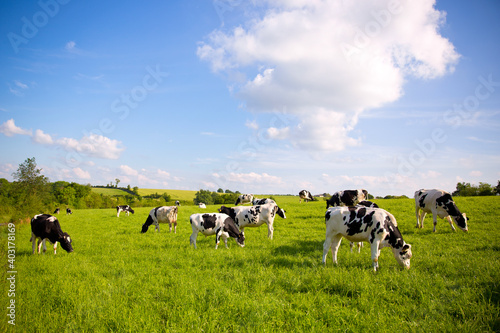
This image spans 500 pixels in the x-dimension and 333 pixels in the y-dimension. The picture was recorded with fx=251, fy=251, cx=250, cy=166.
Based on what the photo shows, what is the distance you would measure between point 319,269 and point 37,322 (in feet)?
21.2

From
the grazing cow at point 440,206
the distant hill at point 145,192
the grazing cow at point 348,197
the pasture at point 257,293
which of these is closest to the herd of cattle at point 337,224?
the grazing cow at point 440,206

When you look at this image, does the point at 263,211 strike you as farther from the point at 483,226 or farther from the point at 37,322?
the point at 483,226

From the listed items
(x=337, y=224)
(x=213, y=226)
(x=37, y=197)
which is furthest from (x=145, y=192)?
(x=337, y=224)

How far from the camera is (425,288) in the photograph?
5641 millimetres

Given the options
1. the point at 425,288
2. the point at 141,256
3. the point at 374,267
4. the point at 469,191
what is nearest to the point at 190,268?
the point at 141,256

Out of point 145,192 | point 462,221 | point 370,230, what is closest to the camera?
point 370,230

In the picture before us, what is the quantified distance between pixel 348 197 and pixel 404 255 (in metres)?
16.3

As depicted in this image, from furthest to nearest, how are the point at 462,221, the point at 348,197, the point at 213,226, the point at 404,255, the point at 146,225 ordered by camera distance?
1. the point at 348,197
2. the point at 146,225
3. the point at 462,221
4. the point at 213,226
5. the point at 404,255

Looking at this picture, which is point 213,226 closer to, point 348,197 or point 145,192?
point 348,197

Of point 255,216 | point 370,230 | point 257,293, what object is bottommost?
point 257,293

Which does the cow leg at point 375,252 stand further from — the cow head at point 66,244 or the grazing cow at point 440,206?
the cow head at point 66,244

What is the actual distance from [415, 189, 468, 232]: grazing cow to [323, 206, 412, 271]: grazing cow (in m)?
8.25

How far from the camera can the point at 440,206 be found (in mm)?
14289

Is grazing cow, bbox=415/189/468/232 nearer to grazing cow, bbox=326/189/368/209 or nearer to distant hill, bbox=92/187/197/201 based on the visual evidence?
grazing cow, bbox=326/189/368/209
